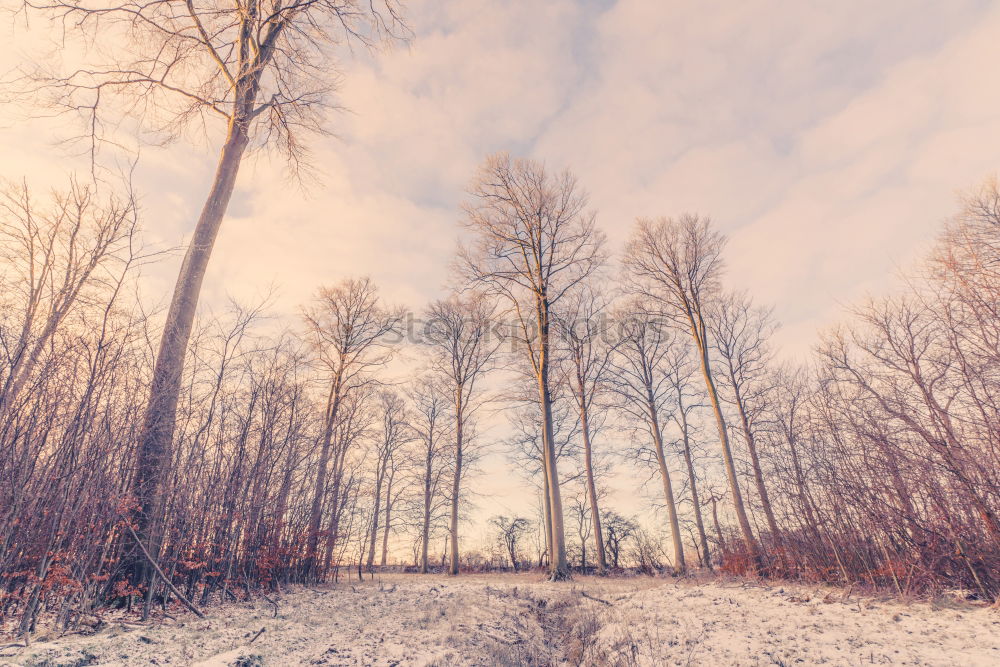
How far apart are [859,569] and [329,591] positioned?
963 centimetres

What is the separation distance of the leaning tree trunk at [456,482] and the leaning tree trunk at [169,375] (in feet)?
41.2

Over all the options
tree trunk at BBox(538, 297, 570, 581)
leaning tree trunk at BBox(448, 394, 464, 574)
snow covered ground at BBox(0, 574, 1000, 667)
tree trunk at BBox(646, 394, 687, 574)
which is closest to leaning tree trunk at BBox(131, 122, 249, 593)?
snow covered ground at BBox(0, 574, 1000, 667)

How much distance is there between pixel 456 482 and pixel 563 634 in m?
11.7

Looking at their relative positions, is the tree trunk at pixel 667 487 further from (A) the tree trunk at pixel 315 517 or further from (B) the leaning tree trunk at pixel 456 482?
(A) the tree trunk at pixel 315 517

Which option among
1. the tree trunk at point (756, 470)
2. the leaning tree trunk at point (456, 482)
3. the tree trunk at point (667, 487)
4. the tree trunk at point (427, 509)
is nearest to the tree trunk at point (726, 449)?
the tree trunk at point (756, 470)

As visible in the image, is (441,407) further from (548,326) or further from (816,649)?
(816,649)

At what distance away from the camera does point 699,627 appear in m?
5.06

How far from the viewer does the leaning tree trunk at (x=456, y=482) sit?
16.9 m

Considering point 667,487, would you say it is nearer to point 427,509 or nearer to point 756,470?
point 756,470

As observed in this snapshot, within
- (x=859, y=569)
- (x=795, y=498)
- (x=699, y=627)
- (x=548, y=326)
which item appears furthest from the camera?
(x=548, y=326)

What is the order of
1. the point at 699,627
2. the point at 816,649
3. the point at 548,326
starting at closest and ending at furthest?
the point at 816,649 → the point at 699,627 → the point at 548,326

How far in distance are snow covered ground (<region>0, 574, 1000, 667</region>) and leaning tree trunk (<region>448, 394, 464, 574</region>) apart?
10286 millimetres

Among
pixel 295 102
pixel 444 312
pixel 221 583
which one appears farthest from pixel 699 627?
pixel 444 312

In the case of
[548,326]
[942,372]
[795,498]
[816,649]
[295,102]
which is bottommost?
[816,649]
